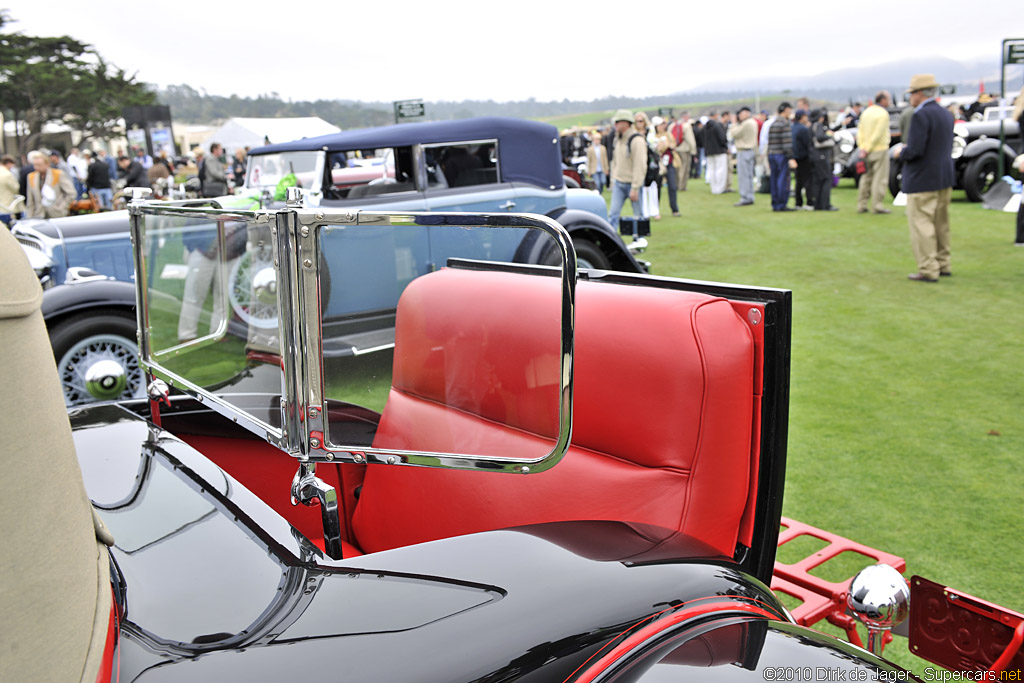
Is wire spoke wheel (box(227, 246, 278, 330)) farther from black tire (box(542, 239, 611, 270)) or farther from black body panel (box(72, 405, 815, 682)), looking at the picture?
black tire (box(542, 239, 611, 270))

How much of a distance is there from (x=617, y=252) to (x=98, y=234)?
4233mm

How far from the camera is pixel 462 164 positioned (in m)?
6.37

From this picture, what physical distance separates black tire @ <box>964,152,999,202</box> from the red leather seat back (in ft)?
40.2

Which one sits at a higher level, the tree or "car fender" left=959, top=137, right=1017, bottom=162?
the tree

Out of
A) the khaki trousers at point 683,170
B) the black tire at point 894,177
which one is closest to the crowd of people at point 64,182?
the khaki trousers at point 683,170

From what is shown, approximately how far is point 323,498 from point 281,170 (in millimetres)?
5810

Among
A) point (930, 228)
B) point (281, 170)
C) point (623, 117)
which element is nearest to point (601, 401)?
point (281, 170)

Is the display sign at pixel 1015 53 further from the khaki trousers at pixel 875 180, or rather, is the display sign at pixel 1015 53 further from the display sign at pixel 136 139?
the display sign at pixel 136 139

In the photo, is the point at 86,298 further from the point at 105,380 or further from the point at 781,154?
the point at 781,154

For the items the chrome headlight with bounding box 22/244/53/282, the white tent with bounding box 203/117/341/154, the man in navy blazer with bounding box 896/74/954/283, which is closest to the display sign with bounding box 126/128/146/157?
the white tent with bounding box 203/117/341/154

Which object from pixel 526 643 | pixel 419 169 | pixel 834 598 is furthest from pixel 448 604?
pixel 419 169

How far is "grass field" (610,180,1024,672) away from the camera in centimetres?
282

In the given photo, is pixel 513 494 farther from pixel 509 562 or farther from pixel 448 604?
pixel 448 604

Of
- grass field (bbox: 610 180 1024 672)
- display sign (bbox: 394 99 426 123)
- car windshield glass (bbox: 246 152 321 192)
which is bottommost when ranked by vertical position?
grass field (bbox: 610 180 1024 672)
